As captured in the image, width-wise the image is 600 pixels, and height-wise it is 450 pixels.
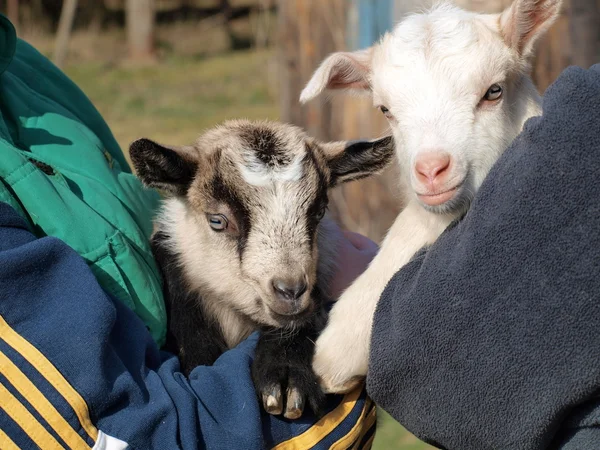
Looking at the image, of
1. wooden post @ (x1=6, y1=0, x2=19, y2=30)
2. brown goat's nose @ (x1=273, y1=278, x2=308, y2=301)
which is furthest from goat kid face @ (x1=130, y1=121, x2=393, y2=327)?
wooden post @ (x1=6, y1=0, x2=19, y2=30)

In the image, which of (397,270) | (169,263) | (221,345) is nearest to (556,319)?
(397,270)

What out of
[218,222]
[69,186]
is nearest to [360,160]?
[218,222]

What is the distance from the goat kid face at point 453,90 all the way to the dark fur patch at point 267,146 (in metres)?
0.24

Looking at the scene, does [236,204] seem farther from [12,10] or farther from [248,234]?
[12,10]

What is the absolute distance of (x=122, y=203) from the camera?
10.1ft

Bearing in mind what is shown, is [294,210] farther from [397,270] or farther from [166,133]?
[166,133]

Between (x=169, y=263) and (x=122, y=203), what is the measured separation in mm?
425

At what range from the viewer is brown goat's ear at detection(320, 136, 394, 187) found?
3.27 meters

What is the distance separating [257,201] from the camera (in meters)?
3.13

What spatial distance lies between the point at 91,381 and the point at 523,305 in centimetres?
109

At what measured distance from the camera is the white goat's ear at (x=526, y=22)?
2.96 m

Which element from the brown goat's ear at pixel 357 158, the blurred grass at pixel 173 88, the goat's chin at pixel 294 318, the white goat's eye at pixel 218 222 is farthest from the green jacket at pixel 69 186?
the blurred grass at pixel 173 88

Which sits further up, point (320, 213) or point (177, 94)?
point (320, 213)

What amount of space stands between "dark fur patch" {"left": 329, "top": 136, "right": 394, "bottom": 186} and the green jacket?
2.50 feet
